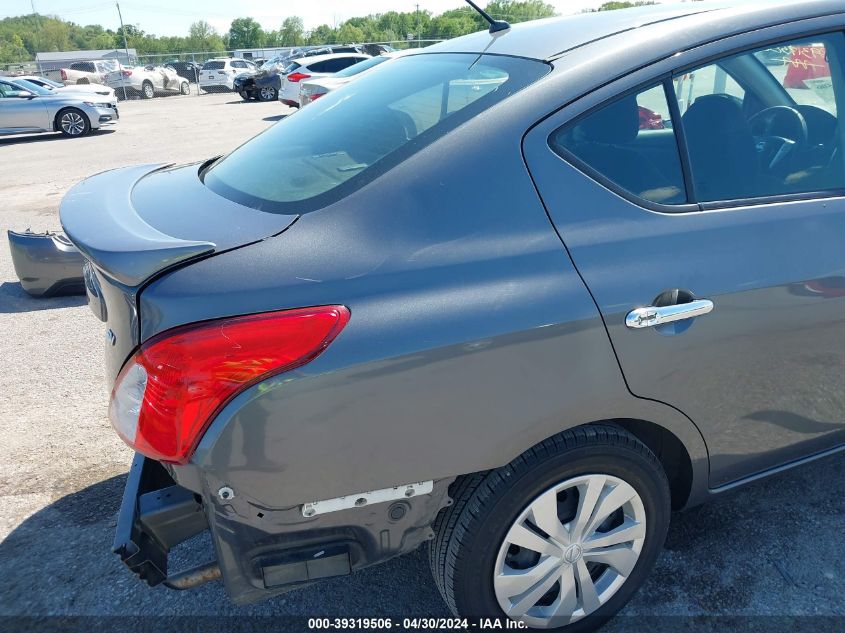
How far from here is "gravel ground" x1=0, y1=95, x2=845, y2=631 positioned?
2334 mm

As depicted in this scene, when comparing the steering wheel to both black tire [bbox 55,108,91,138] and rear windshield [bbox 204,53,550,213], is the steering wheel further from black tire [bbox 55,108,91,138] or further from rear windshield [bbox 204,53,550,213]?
black tire [bbox 55,108,91,138]

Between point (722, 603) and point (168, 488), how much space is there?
6.04ft

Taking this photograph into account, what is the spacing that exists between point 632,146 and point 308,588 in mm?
1830

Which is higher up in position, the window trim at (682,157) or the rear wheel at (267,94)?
the window trim at (682,157)

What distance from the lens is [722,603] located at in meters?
2.34

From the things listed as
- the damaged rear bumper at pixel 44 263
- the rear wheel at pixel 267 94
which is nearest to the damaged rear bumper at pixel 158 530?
the damaged rear bumper at pixel 44 263

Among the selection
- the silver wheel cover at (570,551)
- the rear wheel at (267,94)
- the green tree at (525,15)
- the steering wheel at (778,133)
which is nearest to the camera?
the silver wheel cover at (570,551)

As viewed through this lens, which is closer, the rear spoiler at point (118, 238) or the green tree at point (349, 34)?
the rear spoiler at point (118, 238)

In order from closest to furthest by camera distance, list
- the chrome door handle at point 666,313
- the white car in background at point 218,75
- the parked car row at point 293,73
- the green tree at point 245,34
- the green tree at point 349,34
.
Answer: the chrome door handle at point 666,313 → the parked car row at point 293,73 → the white car in background at point 218,75 → the green tree at point 349,34 → the green tree at point 245,34

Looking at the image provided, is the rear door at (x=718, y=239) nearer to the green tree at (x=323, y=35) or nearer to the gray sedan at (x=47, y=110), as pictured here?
the gray sedan at (x=47, y=110)

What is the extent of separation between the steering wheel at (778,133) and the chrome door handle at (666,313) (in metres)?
0.63

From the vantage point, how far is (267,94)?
88.7ft

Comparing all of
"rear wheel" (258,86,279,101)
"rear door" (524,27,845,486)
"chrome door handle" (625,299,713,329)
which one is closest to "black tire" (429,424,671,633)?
"rear door" (524,27,845,486)

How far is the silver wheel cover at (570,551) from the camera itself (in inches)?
77.8
